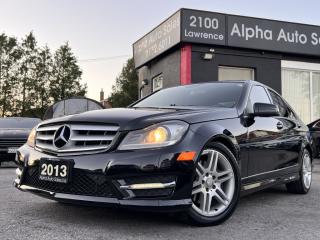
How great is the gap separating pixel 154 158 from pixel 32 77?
4149cm

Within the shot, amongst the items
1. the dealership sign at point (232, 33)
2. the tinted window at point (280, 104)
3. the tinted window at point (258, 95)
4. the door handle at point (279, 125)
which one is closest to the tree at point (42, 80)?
the dealership sign at point (232, 33)

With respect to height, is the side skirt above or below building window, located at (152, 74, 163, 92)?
below

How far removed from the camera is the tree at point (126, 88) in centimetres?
5556

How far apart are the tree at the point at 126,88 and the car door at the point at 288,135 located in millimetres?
47637

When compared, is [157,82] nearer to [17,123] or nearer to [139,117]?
[17,123]

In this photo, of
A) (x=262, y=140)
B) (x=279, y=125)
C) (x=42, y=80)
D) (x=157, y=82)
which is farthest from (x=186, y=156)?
(x=42, y=80)

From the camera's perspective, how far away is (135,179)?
3.39 meters

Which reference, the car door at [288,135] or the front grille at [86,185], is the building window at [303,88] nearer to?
the car door at [288,135]

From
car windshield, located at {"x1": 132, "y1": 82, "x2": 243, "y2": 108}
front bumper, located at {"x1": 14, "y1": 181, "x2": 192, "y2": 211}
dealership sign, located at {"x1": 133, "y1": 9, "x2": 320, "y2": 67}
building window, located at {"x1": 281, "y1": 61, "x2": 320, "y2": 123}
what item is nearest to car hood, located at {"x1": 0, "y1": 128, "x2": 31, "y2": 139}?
dealership sign, located at {"x1": 133, "y1": 9, "x2": 320, "y2": 67}

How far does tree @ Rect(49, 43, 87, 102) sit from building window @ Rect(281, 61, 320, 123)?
31.2 meters

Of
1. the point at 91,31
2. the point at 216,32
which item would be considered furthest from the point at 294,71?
the point at 91,31

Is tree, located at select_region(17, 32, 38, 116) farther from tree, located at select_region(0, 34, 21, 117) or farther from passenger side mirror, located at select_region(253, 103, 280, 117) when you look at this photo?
passenger side mirror, located at select_region(253, 103, 280, 117)

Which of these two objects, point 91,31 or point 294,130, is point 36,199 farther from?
point 91,31

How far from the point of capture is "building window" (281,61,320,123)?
51.1 ft
